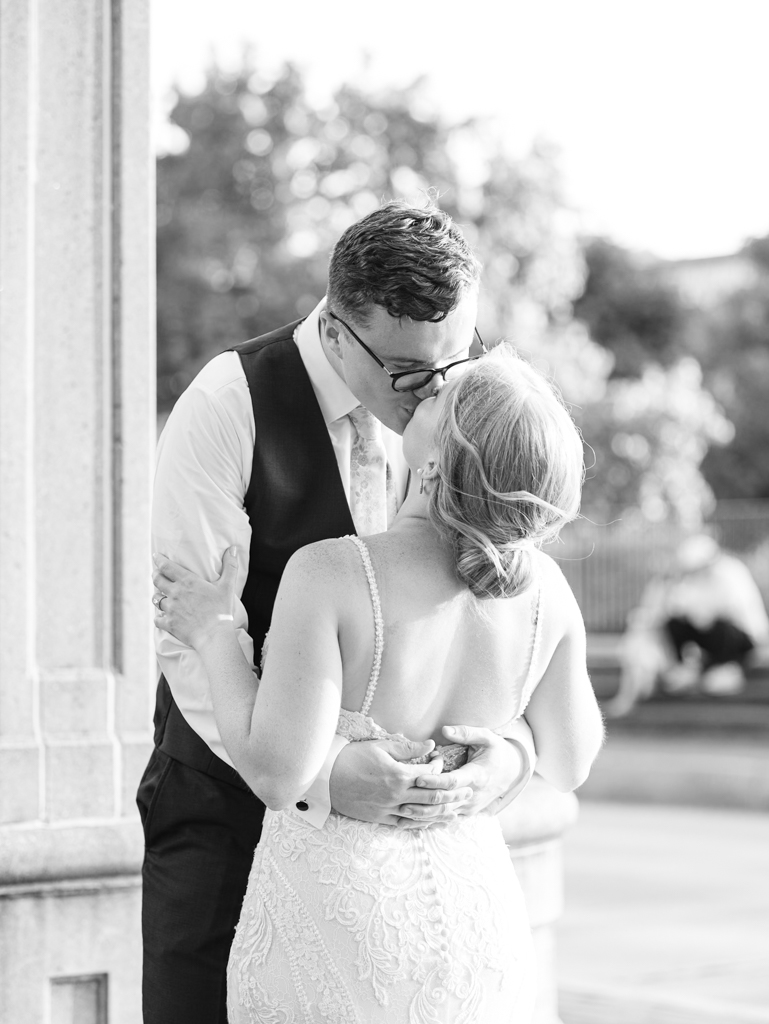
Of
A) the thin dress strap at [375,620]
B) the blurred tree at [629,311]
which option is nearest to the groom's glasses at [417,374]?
the thin dress strap at [375,620]

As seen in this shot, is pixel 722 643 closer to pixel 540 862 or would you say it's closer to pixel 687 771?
pixel 687 771

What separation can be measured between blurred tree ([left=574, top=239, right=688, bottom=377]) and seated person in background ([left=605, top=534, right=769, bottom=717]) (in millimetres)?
30833

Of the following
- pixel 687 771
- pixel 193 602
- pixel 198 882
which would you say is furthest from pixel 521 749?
pixel 687 771

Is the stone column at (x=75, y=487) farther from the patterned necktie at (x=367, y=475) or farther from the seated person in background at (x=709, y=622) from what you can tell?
the seated person in background at (x=709, y=622)

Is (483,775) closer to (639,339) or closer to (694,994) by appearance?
(694,994)

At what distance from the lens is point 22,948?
3502 mm

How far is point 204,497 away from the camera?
98.7 inches

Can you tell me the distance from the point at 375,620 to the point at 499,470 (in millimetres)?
279

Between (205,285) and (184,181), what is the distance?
1.71 m

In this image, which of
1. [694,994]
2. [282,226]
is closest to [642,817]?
[694,994]

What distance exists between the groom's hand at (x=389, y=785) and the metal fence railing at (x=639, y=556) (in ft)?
49.4

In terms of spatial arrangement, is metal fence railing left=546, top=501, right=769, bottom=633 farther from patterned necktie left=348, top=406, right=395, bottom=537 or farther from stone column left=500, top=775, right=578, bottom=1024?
patterned necktie left=348, top=406, right=395, bottom=537

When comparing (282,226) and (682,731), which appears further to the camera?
(282,226)

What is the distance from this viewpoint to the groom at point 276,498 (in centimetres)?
238
